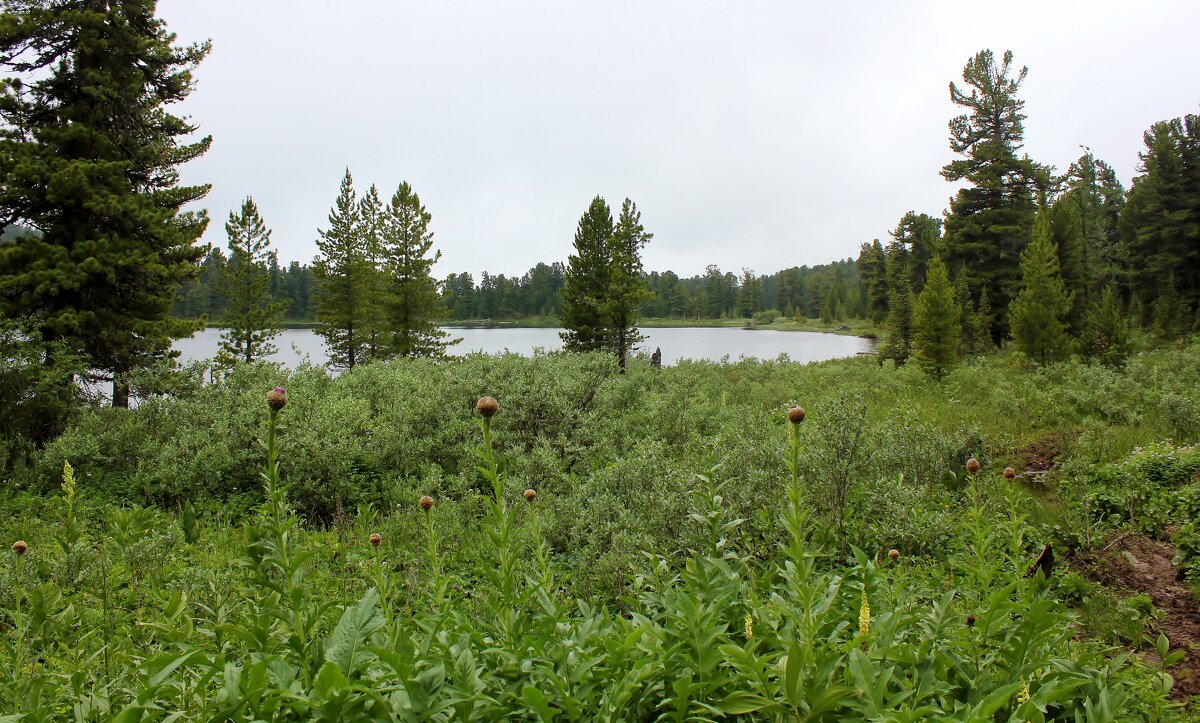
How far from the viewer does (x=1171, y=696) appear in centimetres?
284

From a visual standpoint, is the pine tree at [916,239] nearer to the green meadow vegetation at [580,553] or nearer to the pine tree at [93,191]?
the green meadow vegetation at [580,553]

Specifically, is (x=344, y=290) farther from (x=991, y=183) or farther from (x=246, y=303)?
(x=991, y=183)

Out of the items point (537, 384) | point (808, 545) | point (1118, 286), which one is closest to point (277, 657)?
point (808, 545)

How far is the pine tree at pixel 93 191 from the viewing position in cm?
1014

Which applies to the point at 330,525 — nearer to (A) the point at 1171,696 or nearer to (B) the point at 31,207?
(A) the point at 1171,696

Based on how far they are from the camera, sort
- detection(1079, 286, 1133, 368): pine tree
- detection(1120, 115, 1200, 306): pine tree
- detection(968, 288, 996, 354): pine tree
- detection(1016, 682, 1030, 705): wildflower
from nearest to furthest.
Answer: detection(1016, 682, 1030, 705): wildflower, detection(1079, 286, 1133, 368): pine tree, detection(968, 288, 996, 354): pine tree, detection(1120, 115, 1200, 306): pine tree

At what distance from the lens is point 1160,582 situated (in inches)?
170

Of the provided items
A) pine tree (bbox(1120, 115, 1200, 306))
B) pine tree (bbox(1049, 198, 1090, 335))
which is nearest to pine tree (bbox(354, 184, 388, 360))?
pine tree (bbox(1049, 198, 1090, 335))

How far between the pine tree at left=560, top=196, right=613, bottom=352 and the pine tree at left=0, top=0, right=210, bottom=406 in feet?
40.5

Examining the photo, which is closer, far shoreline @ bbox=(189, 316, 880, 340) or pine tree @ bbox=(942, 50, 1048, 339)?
pine tree @ bbox=(942, 50, 1048, 339)

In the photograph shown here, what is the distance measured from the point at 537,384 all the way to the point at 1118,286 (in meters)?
42.9

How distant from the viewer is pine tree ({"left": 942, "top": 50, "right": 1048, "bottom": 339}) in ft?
89.1

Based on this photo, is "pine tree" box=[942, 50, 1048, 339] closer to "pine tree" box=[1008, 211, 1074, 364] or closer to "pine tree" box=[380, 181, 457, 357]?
"pine tree" box=[1008, 211, 1074, 364]

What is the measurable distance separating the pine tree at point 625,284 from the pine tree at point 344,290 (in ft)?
39.4
